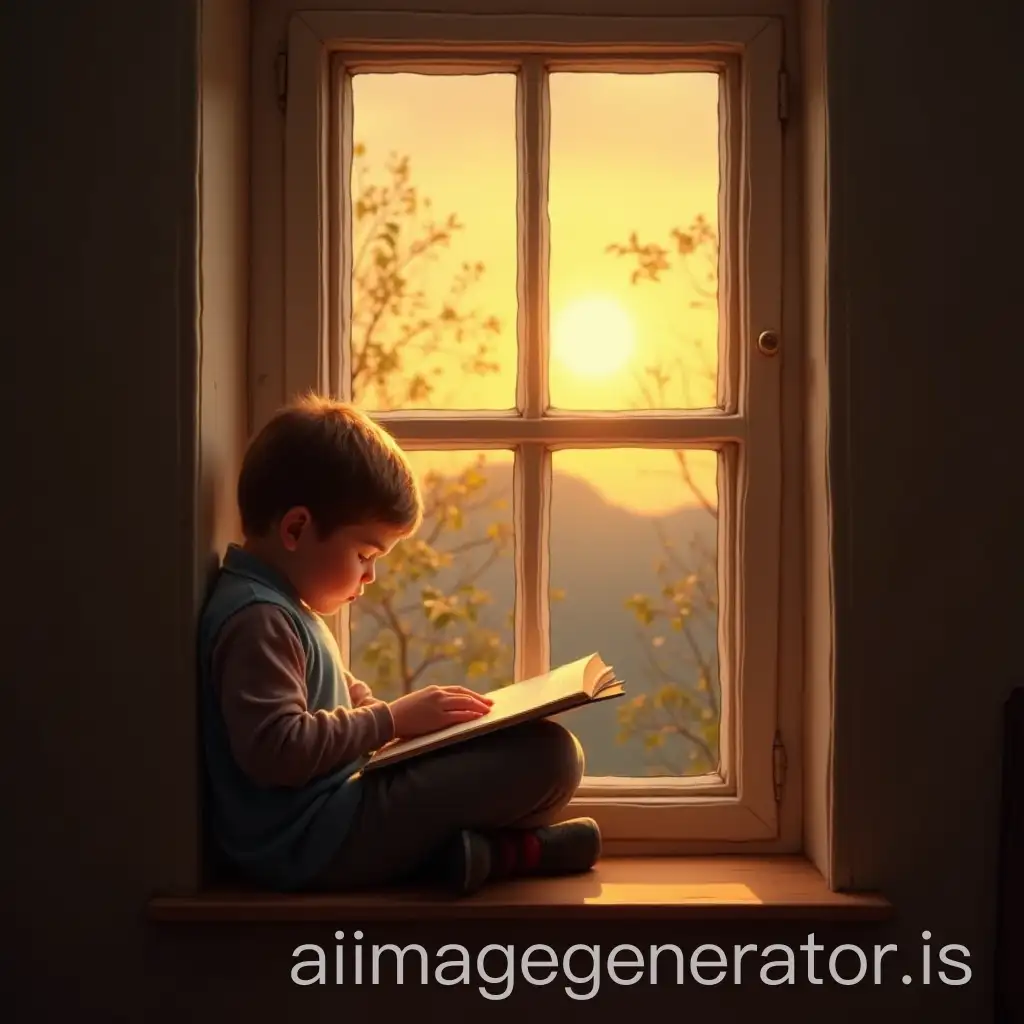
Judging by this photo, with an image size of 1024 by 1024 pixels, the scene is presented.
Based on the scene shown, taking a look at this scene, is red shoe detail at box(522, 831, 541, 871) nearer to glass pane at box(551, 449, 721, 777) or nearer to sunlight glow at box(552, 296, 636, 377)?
glass pane at box(551, 449, 721, 777)

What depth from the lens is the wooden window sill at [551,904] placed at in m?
1.59

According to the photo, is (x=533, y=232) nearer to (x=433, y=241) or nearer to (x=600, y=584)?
(x=433, y=241)

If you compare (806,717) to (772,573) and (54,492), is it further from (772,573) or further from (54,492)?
(54,492)

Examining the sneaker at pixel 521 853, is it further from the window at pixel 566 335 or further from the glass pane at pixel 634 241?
the glass pane at pixel 634 241

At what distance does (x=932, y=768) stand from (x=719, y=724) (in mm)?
329

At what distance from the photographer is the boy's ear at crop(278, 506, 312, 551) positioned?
5.48 ft

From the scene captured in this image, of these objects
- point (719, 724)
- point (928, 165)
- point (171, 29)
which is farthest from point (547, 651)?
point (171, 29)

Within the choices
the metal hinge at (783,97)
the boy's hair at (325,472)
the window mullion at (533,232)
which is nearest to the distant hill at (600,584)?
the window mullion at (533,232)

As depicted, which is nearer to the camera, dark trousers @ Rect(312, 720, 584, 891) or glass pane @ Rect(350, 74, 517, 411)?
dark trousers @ Rect(312, 720, 584, 891)

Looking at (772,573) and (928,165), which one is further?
Answer: (772,573)

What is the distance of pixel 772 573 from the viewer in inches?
72.9

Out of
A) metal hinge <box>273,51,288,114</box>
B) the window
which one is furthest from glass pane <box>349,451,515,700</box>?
metal hinge <box>273,51,288,114</box>

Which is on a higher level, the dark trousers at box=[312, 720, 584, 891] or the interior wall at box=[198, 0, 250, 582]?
the interior wall at box=[198, 0, 250, 582]

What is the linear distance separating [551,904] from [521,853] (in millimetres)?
98
